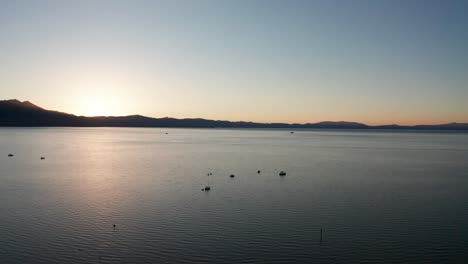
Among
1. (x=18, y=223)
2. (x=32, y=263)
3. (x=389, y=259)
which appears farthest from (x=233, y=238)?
(x=18, y=223)

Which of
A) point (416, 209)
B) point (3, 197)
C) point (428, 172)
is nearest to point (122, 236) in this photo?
point (3, 197)

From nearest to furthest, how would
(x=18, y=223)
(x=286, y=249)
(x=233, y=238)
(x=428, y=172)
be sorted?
(x=286, y=249), (x=233, y=238), (x=18, y=223), (x=428, y=172)

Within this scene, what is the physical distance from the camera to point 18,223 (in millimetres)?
35719

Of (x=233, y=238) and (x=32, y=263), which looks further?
(x=233, y=238)

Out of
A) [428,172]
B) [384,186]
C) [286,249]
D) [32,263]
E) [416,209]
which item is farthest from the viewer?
[428,172]

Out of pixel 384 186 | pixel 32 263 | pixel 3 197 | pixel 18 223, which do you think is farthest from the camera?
pixel 384 186

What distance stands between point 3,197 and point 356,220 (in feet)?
140

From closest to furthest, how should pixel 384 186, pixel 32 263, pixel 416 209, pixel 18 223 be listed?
pixel 32 263
pixel 18 223
pixel 416 209
pixel 384 186

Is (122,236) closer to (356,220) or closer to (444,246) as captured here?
(356,220)

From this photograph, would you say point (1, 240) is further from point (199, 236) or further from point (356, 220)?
point (356, 220)

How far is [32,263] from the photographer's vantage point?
26234 millimetres

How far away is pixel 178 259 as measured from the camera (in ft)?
88.9

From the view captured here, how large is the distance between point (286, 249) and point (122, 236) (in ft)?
45.2

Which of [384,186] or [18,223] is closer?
[18,223]
